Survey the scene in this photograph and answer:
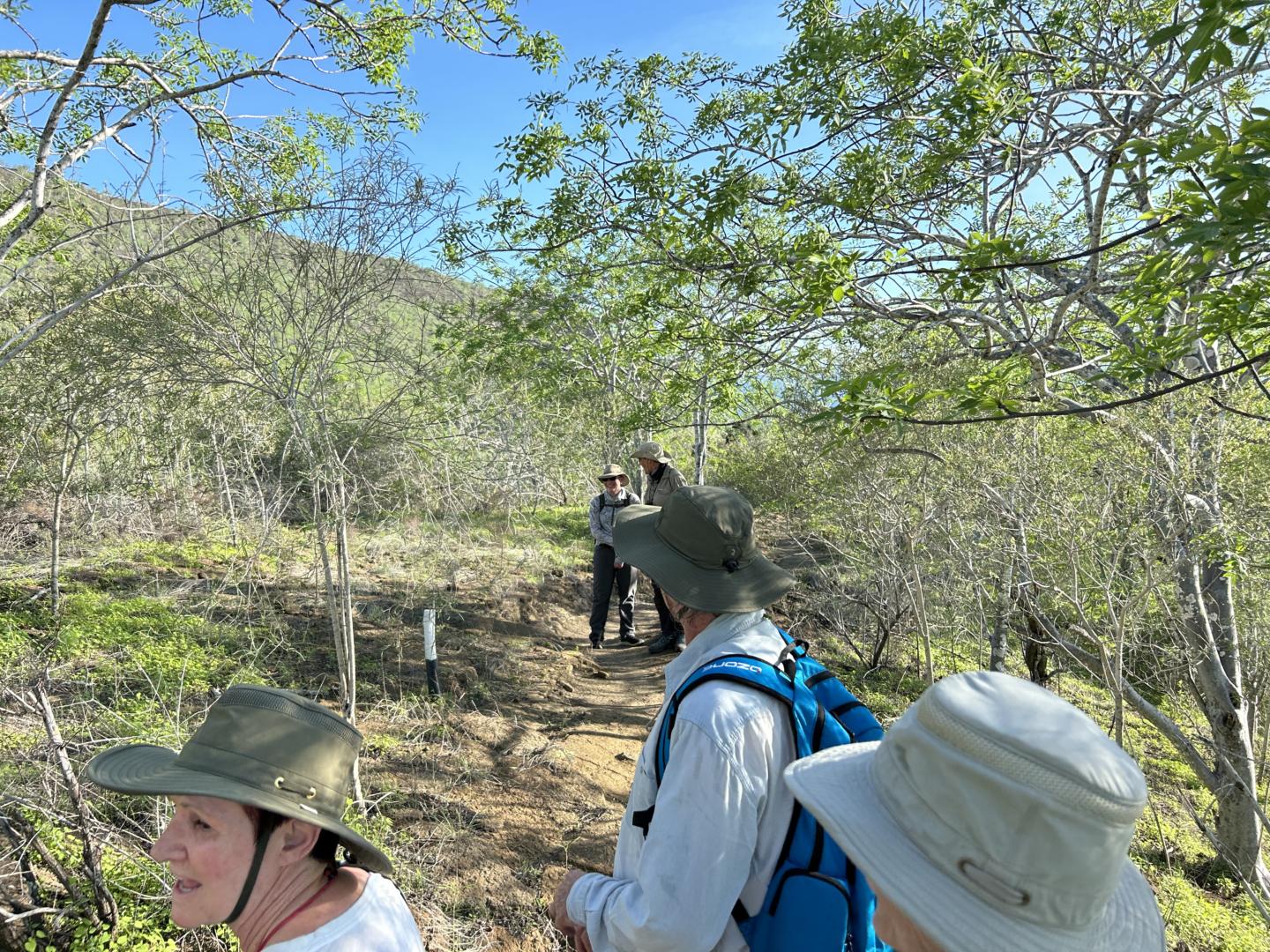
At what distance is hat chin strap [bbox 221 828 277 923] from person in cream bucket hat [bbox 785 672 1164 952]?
1.28 metres

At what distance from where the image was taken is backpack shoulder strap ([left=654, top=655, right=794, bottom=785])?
4.96ft

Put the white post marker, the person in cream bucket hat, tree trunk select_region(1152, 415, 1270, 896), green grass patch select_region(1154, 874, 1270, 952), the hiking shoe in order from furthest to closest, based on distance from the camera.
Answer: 1. the hiking shoe
2. the white post marker
3. tree trunk select_region(1152, 415, 1270, 896)
4. green grass patch select_region(1154, 874, 1270, 952)
5. the person in cream bucket hat

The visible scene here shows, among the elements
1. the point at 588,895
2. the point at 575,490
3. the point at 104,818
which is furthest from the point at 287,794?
the point at 575,490

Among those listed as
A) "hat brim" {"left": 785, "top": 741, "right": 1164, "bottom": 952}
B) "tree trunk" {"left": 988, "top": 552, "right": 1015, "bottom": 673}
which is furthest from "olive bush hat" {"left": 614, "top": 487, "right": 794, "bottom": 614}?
"tree trunk" {"left": 988, "top": 552, "right": 1015, "bottom": 673}

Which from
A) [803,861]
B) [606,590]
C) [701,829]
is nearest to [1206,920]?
[606,590]

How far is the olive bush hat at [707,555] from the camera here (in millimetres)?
1792

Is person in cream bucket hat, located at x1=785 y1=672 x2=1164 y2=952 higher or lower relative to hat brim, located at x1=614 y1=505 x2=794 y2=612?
lower

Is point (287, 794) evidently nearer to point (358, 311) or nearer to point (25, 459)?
point (358, 311)

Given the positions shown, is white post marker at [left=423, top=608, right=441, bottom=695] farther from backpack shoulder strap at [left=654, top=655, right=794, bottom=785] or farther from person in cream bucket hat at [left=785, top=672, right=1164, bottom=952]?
person in cream bucket hat at [left=785, top=672, right=1164, bottom=952]

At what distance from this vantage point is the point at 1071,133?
5355mm

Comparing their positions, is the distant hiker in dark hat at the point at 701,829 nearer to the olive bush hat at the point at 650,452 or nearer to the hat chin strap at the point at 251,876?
the hat chin strap at the point at 251,876

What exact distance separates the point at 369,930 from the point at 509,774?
4.10 m

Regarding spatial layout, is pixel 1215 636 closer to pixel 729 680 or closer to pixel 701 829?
pixel 729 680

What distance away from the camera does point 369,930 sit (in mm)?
1521
